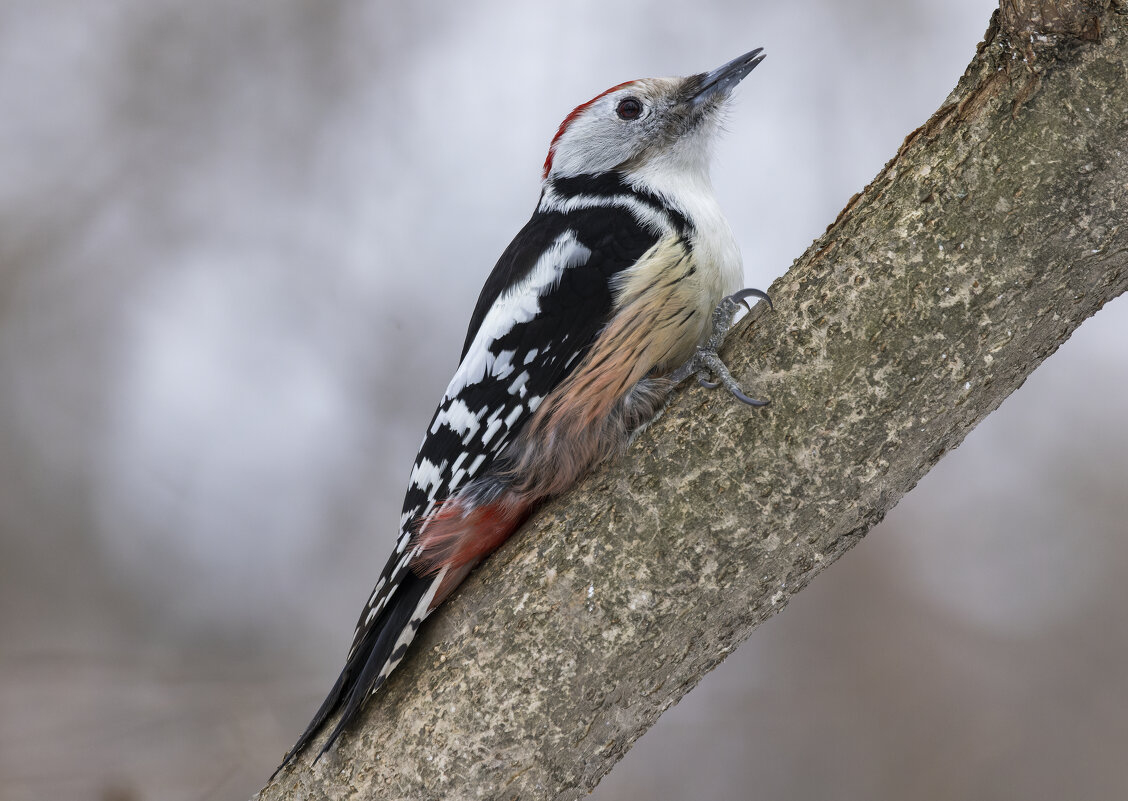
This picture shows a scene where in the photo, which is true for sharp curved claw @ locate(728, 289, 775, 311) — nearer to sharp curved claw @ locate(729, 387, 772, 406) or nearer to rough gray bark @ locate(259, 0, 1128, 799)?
rough gray bark @ locate(259, 0, 1128, 799)

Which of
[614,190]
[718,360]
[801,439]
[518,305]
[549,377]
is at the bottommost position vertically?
[801,439]

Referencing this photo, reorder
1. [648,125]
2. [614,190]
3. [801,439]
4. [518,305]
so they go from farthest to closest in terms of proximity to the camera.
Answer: [648,125] → [614,190] → [518,305] → [801,439]

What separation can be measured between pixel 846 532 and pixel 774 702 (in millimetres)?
989

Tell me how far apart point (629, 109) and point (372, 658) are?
124cm

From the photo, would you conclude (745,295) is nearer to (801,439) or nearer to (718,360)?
(718,360)

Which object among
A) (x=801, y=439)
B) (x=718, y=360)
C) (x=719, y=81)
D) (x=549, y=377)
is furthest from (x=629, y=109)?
(x=801, y=439)

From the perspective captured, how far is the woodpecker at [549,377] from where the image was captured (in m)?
1.46

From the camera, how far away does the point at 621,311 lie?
1.50m

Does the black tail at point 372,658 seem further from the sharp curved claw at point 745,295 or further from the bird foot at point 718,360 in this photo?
the sharp curved claw at point 745,295

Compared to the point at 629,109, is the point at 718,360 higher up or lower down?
lower down

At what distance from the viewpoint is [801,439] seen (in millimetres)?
1258

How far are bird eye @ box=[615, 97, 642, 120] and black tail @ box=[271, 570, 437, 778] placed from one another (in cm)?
108

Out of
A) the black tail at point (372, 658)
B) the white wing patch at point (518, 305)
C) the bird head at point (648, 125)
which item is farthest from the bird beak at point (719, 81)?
the black tail at point (372, 658)

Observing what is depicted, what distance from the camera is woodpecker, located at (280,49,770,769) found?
4.78 feet
